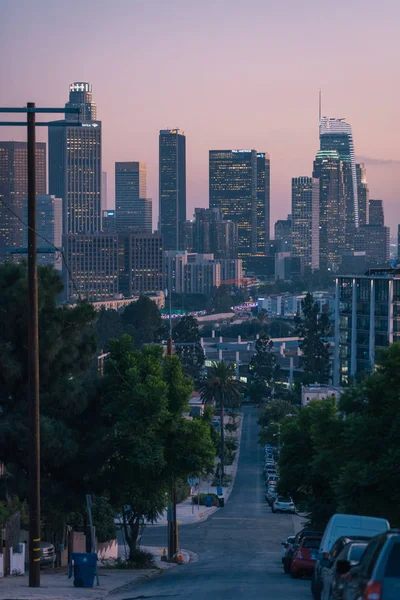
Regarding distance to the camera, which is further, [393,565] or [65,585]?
[65,585]

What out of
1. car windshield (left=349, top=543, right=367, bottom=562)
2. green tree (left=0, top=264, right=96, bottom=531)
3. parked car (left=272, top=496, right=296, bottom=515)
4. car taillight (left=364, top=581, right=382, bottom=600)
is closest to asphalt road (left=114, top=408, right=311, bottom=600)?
parked car (left=272, top=496, right=296, bottom=515)

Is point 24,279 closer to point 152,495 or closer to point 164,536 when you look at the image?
point 152,495

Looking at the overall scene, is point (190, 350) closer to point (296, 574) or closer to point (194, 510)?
point (194, 510)

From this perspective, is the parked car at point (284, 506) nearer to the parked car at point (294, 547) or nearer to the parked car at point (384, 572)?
the parked car at point (294, 547)

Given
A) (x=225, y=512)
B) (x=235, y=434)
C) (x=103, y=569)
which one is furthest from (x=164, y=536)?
(x=235, y=434)

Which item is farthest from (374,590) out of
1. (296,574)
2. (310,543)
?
(296,574)

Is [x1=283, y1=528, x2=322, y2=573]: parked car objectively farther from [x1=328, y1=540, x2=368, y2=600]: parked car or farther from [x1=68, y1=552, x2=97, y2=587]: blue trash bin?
[x1=328, y1=540, x2=368, y2=600]: parked car

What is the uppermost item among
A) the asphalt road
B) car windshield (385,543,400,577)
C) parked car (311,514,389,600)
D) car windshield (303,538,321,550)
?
car windshield (385,543,400,577)
